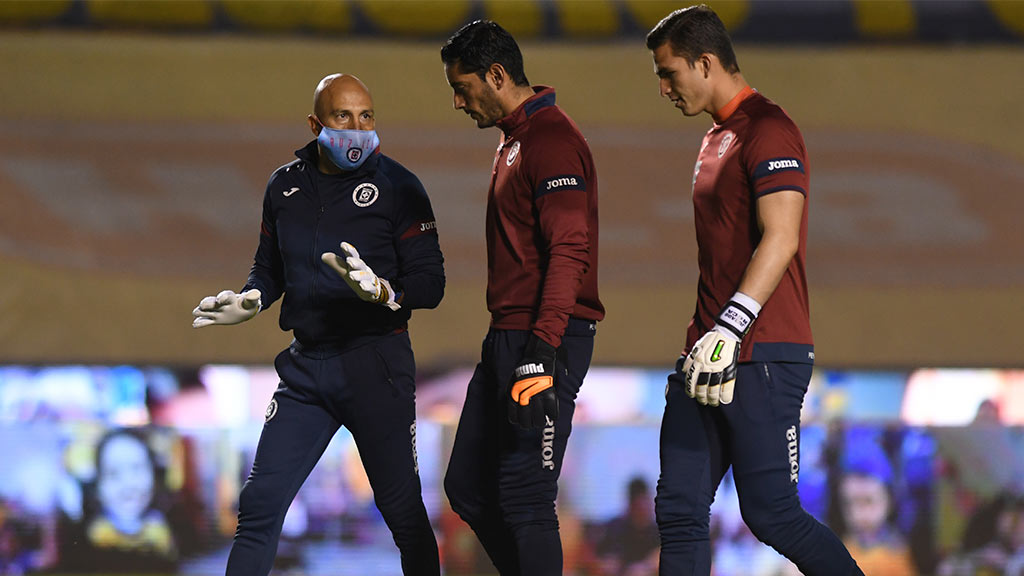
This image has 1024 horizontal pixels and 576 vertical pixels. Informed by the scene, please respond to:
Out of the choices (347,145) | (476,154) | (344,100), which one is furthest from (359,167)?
(476,154)

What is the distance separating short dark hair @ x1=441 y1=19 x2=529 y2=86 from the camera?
3.22 metres

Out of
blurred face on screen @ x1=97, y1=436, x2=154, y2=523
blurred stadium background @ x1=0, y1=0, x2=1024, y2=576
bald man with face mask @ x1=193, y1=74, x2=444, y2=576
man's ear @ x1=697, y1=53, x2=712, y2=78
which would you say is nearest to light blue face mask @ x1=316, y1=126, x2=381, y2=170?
bald man with face mask @ x1=193, y1=74, x2=444, y2=576

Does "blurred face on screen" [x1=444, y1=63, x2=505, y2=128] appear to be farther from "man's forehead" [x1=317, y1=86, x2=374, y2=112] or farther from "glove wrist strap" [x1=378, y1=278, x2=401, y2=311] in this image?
"glove wrist strap" [x1=378, y1=278, x2=401, y2=311]

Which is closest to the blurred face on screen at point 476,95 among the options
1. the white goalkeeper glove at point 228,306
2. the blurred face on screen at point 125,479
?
the white goalkeeper glove at point 228,306

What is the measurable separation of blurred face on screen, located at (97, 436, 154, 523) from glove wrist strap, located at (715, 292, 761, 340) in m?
4.11

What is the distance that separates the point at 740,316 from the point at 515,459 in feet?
2.63

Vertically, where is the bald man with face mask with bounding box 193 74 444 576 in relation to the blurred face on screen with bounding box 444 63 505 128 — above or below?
below

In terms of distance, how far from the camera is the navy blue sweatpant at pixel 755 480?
9.57 ft

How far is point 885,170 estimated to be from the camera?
20.5ft

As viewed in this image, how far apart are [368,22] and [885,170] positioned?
2976mm

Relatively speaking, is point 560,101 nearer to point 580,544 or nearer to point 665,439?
point 580,544

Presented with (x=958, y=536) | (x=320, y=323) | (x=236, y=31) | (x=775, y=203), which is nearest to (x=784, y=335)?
(x=775, y=203)

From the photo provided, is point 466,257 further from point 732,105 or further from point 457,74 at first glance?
point 732,105

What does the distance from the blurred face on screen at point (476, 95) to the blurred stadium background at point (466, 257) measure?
2.80 meters
